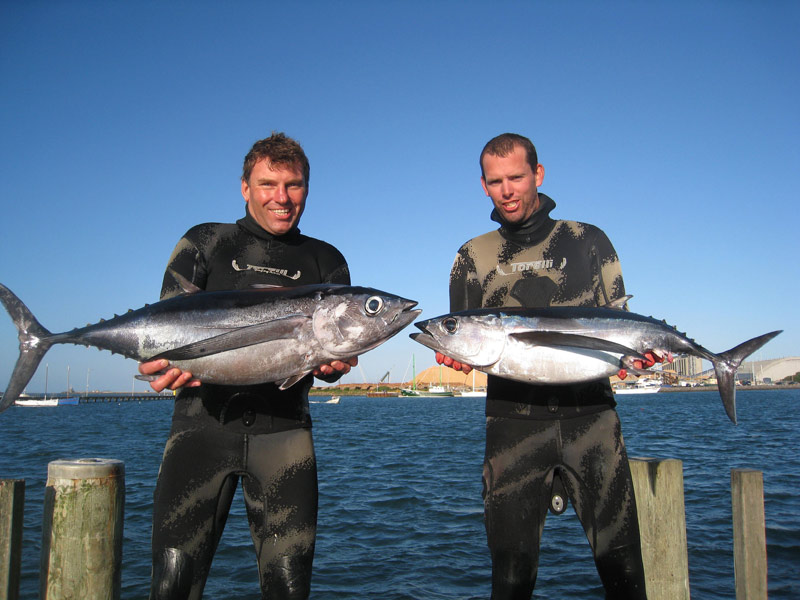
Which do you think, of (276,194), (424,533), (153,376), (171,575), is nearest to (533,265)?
(276,194)

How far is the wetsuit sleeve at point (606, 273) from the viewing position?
4867mm

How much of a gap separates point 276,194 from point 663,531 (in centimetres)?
472

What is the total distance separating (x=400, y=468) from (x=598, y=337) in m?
20.3

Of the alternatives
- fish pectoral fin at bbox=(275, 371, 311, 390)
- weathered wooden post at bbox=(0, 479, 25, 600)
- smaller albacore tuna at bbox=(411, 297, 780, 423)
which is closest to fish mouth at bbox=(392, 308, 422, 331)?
smaller albacore tuna at bbox=(411, 297, 780, 423)

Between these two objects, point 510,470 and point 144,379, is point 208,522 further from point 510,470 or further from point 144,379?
point 510,470

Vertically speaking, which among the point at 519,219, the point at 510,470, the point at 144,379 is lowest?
the point at 510,470

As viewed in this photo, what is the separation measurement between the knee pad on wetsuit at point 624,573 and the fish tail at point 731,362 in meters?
1.30

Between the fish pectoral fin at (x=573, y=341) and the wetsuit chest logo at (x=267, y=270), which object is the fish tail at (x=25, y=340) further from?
the fish pectoral fin at (x=573, y=341)

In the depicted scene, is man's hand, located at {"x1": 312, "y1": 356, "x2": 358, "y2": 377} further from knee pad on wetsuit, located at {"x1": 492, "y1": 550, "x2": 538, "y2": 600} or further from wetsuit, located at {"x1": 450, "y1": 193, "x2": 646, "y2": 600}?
knee pad on wetsuit, located at {"x1": 492, "y1": 550, "x2": 538, "y2": 600}

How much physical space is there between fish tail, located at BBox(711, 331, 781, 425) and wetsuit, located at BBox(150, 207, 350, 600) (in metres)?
3.15

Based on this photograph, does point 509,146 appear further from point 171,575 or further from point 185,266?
point 171,575

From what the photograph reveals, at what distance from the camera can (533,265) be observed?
4934 millimetres

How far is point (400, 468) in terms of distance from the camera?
2347 centimetres

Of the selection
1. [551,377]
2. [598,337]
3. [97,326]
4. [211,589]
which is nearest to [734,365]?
[598,337]
